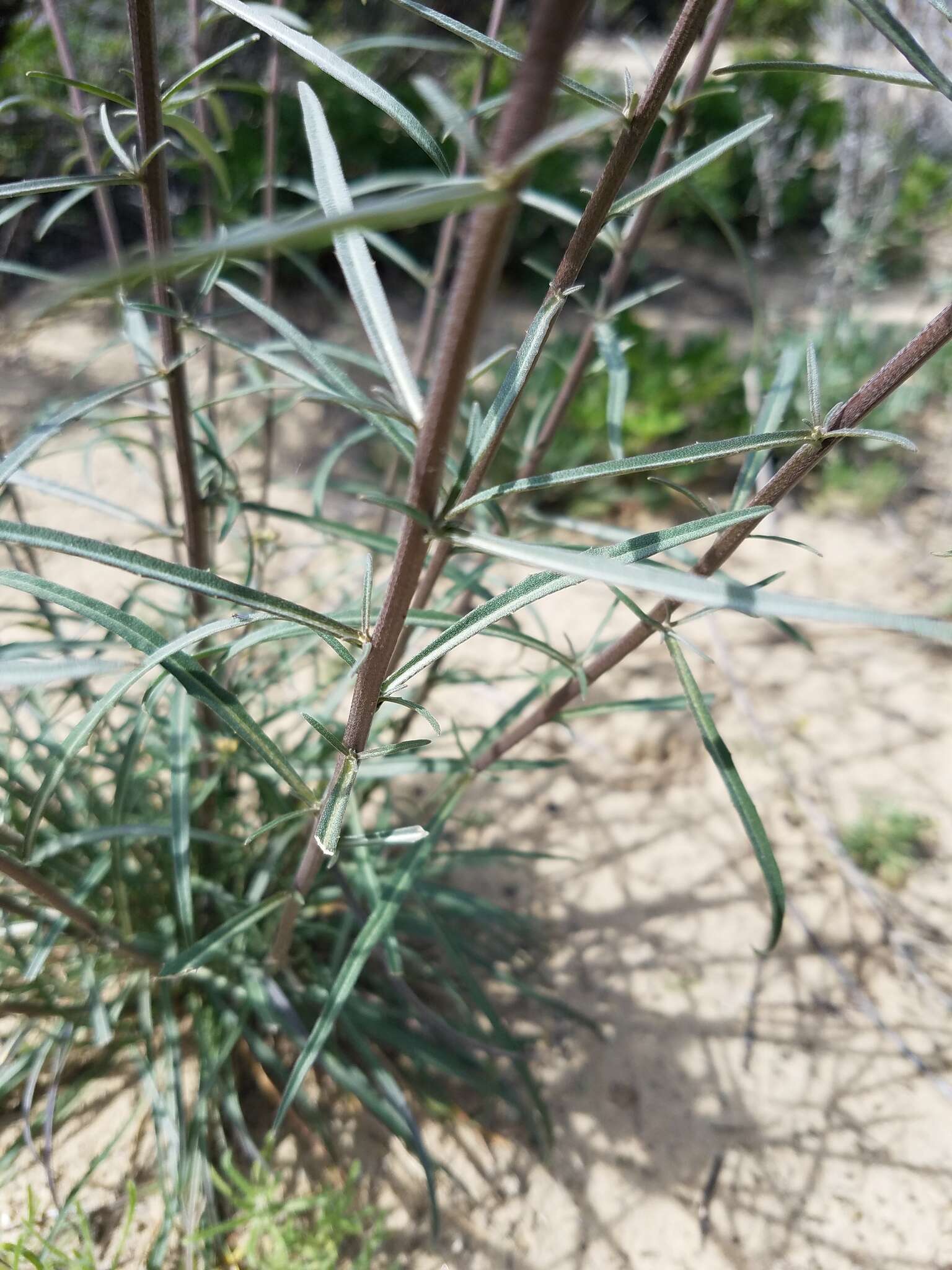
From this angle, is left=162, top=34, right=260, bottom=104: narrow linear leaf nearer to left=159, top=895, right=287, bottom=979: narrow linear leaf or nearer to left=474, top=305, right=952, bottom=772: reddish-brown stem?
left=474, top=305, right=952, bottom=772: reddish-brown stem

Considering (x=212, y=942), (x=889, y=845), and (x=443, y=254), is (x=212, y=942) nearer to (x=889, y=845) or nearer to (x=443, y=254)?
(x=443, y=254)

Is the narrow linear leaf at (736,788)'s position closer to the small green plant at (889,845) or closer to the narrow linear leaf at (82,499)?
the narrow linear leaf at (82,499)

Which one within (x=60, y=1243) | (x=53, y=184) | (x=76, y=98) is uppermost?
(x=76, y=98)

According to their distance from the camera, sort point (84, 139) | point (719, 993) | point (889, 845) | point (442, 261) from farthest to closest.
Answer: point (889, 845) < point (719, 993) < point (442, 261) < point (84, 139)

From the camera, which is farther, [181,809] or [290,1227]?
[290,1227]

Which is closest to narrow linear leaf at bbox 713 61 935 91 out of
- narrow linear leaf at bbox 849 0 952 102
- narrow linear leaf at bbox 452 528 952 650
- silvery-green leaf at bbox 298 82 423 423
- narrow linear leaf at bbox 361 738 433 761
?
narrow linear leaf at bbox 849 0 952 102

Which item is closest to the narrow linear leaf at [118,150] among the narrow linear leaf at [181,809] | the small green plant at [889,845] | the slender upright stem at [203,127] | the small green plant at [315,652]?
the small green plant at [315,652]

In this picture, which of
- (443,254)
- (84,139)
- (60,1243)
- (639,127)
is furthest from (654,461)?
(60,1243)
